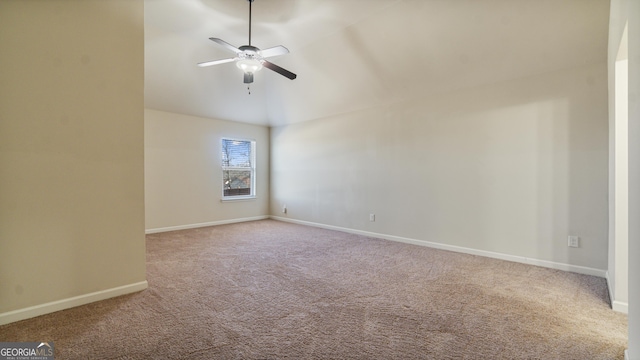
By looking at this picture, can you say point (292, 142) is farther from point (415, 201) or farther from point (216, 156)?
point (415, 201)

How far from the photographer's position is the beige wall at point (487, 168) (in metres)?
3.18

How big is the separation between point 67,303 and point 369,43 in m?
4.35

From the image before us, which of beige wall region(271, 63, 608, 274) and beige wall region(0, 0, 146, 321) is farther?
beige wall region(271, 63, 608, 274)

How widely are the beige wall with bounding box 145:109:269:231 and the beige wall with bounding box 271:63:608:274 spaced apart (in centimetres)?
229

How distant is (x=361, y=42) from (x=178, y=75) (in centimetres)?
308

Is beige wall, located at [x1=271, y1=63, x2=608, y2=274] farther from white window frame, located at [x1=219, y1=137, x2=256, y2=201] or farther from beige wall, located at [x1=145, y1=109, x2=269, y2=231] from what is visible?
beige wall, located at [x1=145, y1=109, x2=269, y2=231]

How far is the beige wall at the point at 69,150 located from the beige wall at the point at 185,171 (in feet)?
9.62

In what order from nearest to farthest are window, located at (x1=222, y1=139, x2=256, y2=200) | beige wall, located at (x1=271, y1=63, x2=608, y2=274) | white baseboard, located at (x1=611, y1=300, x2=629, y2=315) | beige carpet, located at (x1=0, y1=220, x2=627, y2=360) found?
1. beige carpet, located at (x1=0, y1=220, x2=627, y2=360)
2. white baseboard, located at (x1=611, y1=300, x2=629, y2=315)
3. beige wall, located at (x1=271, y1=63, x2=608, y2=274)
4. window, located at (x1=222, y1=139, x2=256, y2=200)

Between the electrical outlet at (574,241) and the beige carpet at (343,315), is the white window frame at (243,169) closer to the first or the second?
the beige carpet at (343,315)

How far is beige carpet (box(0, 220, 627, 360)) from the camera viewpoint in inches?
71.1

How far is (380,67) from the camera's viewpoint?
14.1ft

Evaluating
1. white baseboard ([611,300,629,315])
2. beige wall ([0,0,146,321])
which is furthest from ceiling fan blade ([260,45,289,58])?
white baseboard ([611,300,629,315])

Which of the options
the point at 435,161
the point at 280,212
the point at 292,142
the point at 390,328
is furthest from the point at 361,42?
the point at 280,212

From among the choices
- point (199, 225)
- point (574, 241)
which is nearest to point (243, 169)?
point (199, 225)
